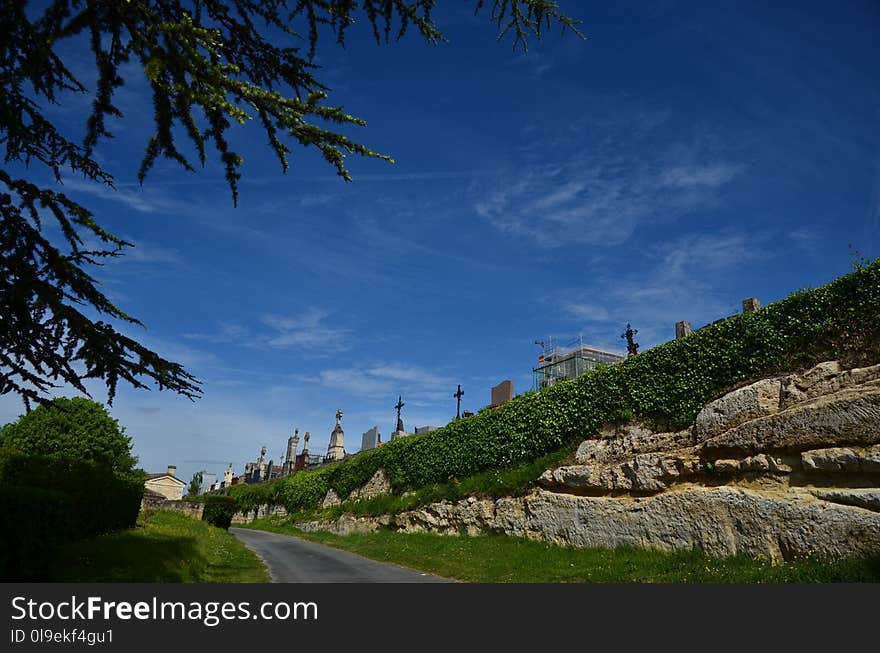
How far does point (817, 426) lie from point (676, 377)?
3630mm

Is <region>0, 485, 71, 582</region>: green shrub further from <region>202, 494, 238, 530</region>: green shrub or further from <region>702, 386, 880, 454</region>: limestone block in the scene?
<region>202, 494, 238, 530</region>: green shrub

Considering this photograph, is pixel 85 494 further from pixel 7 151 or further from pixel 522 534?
pixel 522 534

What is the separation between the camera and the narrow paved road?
40.2 feet

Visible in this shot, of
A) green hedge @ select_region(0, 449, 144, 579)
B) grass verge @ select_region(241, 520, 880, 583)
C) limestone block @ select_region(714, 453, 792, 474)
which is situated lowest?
grass verge @ select_region(241, 520, 880, 583)

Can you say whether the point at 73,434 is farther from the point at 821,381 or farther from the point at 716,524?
the point at 821,381

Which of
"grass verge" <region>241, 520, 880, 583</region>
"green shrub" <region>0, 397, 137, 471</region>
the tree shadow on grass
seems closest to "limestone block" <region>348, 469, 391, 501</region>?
"grass verge" <region>241, 520, 880, 583</region>

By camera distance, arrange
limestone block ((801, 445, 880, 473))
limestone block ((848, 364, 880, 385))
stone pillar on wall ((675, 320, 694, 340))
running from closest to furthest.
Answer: limestone block ((801, 445, 880, 473))
limestone block ((848, 364, 880, 385))
stone pillar on wall ((675, 320, 694, 340))

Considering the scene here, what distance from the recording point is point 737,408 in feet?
37.2

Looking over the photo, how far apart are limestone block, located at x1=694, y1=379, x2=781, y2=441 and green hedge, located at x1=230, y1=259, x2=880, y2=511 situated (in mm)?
375

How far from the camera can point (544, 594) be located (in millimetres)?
5844

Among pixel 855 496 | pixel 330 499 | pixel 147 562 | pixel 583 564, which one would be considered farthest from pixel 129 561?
pixel 330 499

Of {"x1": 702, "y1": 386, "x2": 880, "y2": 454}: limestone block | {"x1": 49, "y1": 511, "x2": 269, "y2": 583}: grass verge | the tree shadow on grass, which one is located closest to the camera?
the tree shadow on grass

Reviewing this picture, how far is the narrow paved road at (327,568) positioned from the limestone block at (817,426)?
7.53 metres

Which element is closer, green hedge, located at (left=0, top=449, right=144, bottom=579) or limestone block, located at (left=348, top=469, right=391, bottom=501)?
green hedge, located at (left=0, top=449, right=144, bottom=579)
